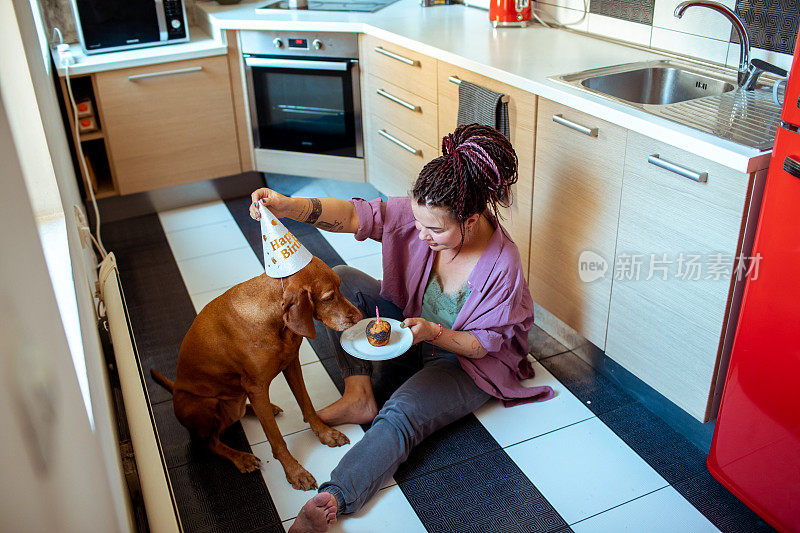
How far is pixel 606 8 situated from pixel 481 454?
5.80 feet

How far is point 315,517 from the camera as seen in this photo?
1721 mm

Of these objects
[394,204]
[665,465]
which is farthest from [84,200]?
[665,465]

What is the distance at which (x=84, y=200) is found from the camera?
349 cm

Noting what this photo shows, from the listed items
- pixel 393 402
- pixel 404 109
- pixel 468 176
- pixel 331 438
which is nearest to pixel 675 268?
pixel 468 176

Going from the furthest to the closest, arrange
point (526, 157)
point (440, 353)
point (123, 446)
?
1. point (526, 157)
2. point (440, 353)
3. point (123, 446)

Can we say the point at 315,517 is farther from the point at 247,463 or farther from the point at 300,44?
the point at 300,44

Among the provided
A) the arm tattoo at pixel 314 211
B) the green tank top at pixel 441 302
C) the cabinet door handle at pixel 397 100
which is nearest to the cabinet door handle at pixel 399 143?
the cabinet door handle at pixel 397 100

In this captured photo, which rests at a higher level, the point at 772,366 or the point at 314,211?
the point at 314,211

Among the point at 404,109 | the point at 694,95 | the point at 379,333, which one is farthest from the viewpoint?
the point at 404,109

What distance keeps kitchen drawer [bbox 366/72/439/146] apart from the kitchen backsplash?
68 centimetres

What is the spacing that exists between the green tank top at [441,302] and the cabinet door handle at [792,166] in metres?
0.89

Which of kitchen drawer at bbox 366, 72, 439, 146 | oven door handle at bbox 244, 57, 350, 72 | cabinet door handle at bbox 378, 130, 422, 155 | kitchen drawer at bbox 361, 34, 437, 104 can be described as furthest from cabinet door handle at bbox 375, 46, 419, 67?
cabinet door handle at bbox 378, 130, 422, 155

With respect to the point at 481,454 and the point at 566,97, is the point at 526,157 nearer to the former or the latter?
the point at 566,97

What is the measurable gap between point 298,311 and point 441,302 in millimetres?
580
